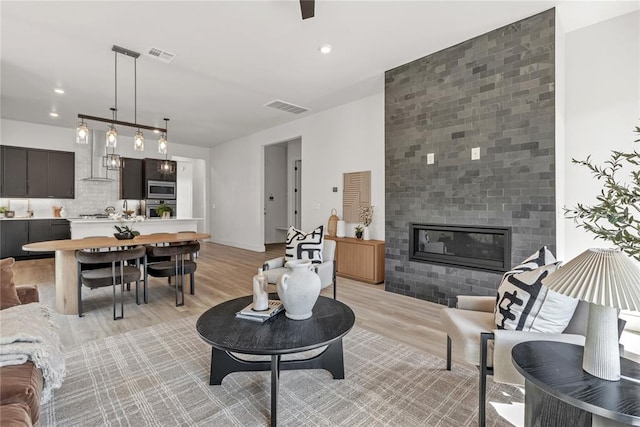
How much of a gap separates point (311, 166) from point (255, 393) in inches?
183

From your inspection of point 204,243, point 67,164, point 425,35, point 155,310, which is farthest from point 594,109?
point 67,164

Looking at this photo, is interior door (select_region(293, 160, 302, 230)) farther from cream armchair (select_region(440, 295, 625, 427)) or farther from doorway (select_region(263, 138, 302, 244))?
cream armchair (select_region(440, 295, 625, 427))

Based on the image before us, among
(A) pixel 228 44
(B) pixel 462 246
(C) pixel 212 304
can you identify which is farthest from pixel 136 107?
(B) pixel 462 246

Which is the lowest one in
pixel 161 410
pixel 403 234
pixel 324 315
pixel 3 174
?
pixel 161 410

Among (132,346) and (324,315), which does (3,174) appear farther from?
(324,315)

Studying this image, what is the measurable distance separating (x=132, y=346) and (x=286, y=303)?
5.27ft

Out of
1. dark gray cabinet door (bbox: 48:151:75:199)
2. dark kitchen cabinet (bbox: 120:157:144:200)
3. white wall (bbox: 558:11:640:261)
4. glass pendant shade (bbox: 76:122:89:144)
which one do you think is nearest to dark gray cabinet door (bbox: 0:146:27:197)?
dark gray cabinet door (bbox: 48:151:75:199)

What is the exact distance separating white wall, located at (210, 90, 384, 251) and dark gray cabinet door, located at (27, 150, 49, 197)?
148 inches

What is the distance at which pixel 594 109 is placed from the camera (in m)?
2.99

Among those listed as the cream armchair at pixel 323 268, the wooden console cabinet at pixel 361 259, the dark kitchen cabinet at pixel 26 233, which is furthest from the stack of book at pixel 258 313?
the dark kitchen cabinet at pixel 26 233

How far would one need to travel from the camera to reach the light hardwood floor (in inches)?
110

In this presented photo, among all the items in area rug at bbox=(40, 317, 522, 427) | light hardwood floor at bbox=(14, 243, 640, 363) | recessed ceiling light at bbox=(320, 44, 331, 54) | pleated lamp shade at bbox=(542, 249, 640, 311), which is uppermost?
recessed ceiling light at bbox=(320, 44, 331, 54)

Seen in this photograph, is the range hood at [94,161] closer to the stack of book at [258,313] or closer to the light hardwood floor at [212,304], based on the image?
the light hardwood floor at [212,304]

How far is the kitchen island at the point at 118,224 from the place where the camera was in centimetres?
495
